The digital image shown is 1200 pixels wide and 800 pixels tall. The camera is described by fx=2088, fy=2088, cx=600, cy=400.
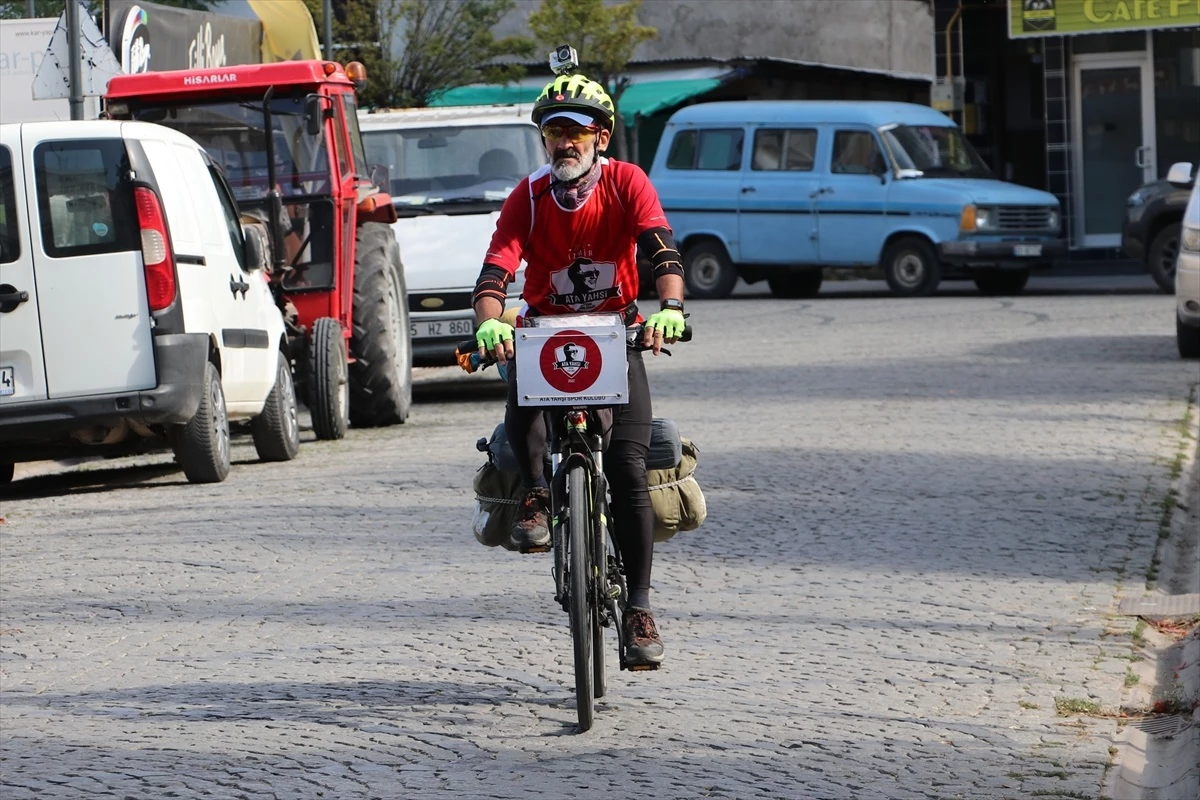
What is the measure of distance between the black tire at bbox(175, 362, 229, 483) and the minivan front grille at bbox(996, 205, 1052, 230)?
15917 mm

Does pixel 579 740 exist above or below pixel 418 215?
below

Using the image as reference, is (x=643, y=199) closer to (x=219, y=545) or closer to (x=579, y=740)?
(x=579, y=740)

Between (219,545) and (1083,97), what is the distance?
2549 centimetres

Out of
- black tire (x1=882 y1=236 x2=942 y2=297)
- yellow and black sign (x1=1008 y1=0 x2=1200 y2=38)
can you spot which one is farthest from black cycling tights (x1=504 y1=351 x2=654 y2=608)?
yellow and black sign (x1=1008 y1=0 x2=1200 y2=38)

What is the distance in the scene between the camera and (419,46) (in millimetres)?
31047

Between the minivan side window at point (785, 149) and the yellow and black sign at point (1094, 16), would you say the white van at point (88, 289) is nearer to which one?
the minivan side window at point (785, 149)

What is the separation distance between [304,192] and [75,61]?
173 centimetres

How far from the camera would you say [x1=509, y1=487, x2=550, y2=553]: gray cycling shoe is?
620 cm

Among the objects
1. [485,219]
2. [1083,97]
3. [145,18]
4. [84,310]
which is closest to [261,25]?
[145,18]

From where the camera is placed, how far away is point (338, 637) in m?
7.30

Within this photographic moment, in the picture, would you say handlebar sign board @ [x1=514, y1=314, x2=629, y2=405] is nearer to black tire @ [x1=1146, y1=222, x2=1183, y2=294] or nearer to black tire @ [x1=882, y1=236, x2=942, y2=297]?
black tire @ [x1=1146, y1=222, x2=1183, y2=294]

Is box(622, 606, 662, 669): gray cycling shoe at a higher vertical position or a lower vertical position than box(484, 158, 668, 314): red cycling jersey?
lower

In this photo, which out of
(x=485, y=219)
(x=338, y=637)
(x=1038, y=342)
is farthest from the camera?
(x=1038, y=342)

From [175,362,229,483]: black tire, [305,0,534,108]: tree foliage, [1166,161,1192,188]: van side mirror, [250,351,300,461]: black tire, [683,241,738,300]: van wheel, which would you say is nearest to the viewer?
[175,362,229,483]: black tire
